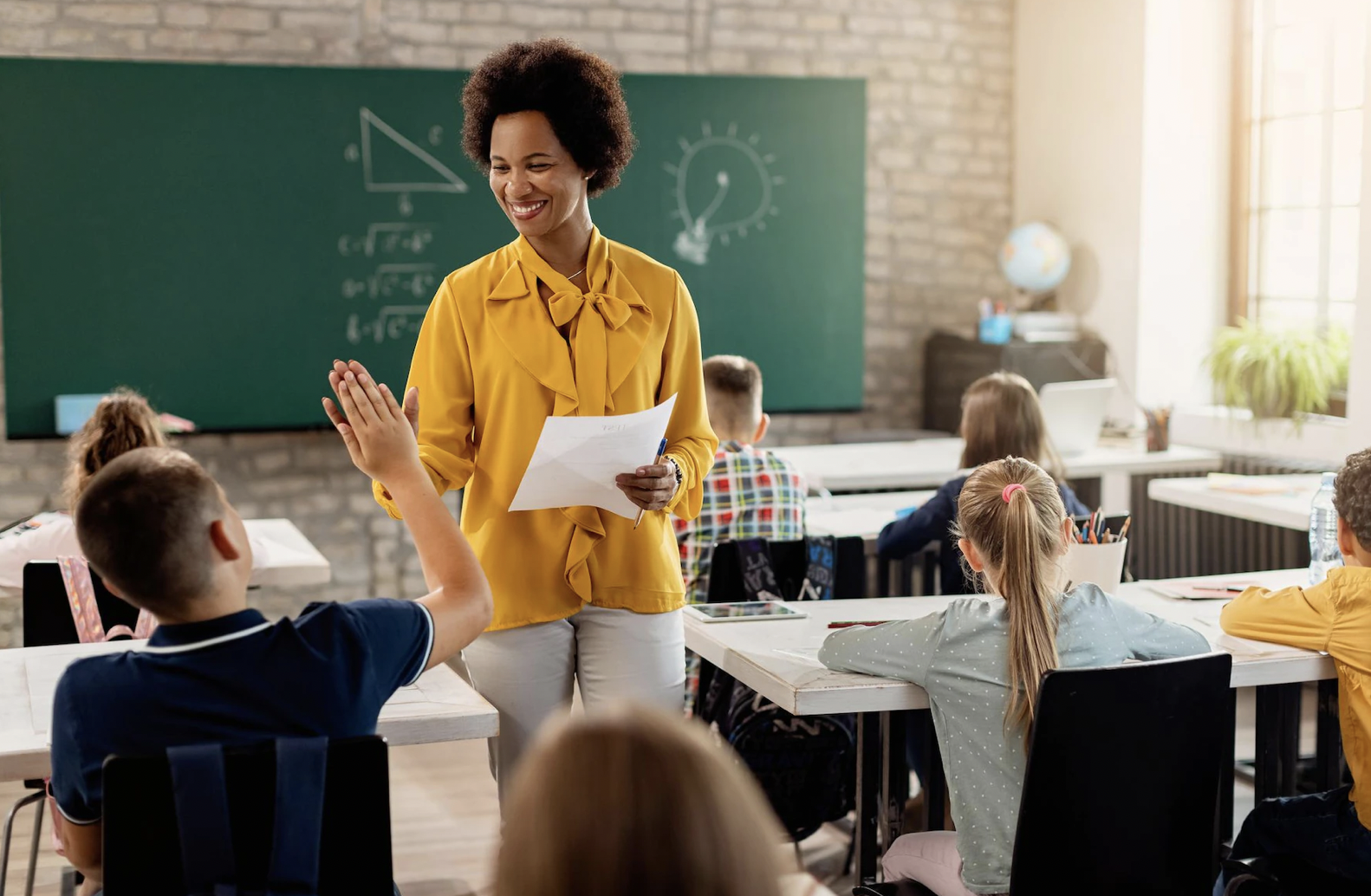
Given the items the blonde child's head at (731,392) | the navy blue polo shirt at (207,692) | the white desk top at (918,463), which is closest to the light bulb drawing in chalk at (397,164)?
the white desk top at (918,463)

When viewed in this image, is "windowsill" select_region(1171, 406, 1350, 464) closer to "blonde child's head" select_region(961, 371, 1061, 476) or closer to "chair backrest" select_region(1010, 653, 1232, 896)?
"blonde child's head" select_region(961, 371, 1061, 476)

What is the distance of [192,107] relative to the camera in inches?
207

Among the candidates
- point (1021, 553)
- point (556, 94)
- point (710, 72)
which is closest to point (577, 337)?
point (556, 94)

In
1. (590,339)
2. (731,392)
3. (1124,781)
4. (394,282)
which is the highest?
(394,282)

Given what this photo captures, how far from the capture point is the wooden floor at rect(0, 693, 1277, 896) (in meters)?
3.25

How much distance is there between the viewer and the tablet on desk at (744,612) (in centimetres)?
260

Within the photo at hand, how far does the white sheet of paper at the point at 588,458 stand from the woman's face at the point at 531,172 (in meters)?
0.34

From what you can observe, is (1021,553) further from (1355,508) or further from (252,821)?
(252,821)

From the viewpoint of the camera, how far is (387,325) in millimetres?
5625

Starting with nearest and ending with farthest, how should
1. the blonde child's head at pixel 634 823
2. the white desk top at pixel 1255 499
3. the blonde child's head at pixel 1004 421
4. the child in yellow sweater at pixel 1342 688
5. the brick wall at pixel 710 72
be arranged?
the blonde child's head at pixel 634 823
the child in yellow sweater at pixel 1342 688
the blonde child's head at pixel 1004 421
the white desk top at pixel 1255 499
the brick wall at pixel 710 72

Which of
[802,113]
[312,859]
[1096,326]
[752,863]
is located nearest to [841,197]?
[802,113]

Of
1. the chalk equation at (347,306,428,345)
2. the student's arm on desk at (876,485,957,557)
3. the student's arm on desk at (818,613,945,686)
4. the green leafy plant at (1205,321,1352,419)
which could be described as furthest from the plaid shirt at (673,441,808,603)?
the green leafy plant at (1205,321,1352,419)

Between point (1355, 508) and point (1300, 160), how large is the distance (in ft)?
12.4

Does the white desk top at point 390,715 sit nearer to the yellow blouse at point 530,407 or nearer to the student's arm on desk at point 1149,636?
the yellow blouse at point 530,407
